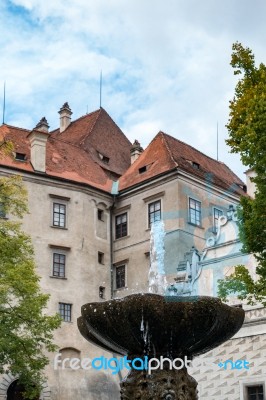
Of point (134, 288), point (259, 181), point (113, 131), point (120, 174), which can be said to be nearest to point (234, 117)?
point (259, 181)

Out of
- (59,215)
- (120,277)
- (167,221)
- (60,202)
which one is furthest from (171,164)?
(120,277)

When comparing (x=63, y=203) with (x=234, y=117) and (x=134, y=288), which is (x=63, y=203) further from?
(x=234, y=117)

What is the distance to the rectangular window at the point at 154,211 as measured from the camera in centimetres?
3384

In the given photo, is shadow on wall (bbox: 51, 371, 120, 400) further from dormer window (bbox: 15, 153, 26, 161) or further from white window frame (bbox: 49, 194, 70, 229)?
dormer window (bbox: 15, 153, 26, 161)

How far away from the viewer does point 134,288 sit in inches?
1309

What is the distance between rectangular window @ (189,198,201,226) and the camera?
33594mm

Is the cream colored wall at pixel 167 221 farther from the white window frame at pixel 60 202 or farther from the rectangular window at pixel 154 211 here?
the white window frame at pixel 60 202

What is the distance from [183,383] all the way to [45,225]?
2238 centimetres

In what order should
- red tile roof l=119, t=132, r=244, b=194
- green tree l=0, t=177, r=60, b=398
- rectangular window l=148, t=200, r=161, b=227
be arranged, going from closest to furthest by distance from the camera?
1. green tree l=0, t=177, r=60, b=398
2. rectangular window l=148, t=200, r=161, b=227
3. red tile roof l=119, t=132, r=244, b=194

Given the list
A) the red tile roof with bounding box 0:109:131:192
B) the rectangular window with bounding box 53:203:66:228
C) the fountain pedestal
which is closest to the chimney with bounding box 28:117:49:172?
the red tile roof with bounding box 0:109:131:192

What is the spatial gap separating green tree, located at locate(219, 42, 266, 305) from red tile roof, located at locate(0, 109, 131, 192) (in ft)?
54.1

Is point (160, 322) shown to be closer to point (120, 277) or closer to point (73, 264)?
point (73, 264)

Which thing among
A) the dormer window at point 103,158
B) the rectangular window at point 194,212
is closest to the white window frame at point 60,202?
the rectangular window at point 194,212

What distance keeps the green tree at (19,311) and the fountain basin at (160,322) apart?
33.0ft
